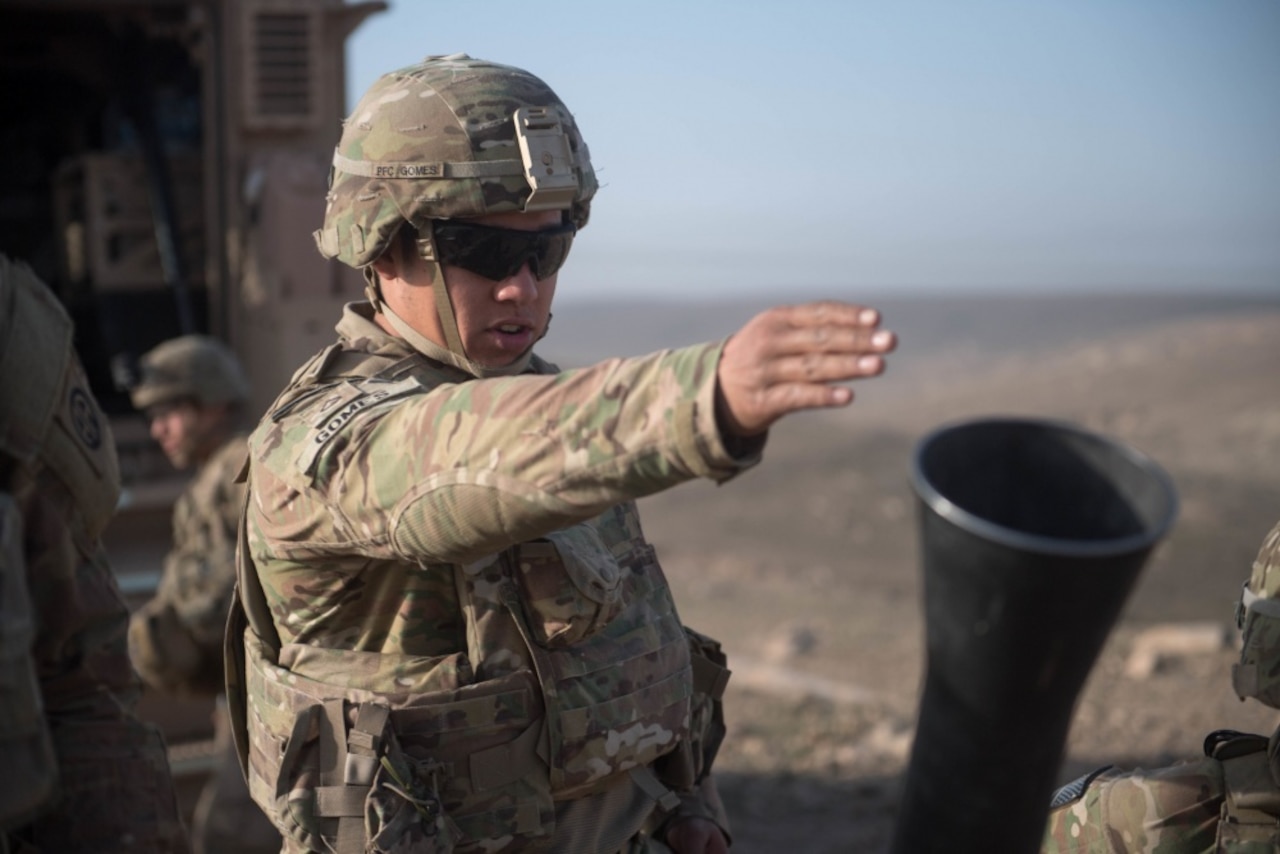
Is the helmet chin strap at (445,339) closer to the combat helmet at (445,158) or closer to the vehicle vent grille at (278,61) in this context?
the combat helmet at (445,158)

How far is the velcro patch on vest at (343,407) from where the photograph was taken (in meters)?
1.84

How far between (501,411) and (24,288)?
2.71 ft

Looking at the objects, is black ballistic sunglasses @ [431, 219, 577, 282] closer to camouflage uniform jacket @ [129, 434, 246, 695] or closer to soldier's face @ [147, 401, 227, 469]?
camouflage uniform jacket @ [129, 434, 246, 695]

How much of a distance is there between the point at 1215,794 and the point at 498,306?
158 centimetres

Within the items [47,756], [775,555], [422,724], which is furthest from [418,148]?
[775,555]

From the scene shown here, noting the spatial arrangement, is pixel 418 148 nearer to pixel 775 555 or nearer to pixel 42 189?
pixel 42 189

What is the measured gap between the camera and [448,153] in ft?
7.36

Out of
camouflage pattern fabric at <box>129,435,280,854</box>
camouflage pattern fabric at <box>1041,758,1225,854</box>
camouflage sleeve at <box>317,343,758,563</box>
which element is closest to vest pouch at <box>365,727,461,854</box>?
camouflage sleeve at <box>317,343,758,563</box>

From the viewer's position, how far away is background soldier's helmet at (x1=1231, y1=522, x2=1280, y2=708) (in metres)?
2.53

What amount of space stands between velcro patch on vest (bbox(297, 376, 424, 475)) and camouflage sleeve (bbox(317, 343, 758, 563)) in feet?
0.08

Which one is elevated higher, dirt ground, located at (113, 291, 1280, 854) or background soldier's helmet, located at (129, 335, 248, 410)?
background soldier's helmet, located at (129, 335, 248, 410)

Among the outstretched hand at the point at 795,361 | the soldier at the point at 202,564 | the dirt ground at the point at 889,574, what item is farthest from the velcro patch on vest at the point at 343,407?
the soldier at the point at 202,564

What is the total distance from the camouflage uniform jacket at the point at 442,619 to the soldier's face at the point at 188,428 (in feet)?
10.1

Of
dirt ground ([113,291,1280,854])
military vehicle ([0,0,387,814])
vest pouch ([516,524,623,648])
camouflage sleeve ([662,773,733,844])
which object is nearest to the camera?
vest pouch ([516,524,623,648])
